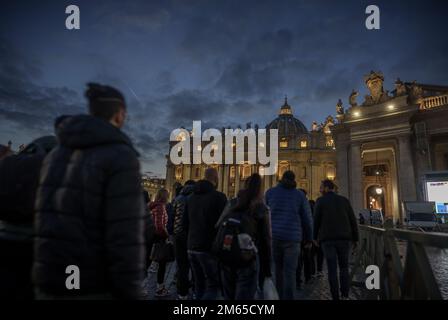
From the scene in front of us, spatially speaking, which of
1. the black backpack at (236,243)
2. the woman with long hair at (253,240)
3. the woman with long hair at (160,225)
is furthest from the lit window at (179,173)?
the black backpack at (236,243)

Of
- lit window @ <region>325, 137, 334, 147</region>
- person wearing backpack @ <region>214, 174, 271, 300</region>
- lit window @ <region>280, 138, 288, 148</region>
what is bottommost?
person wearing backpack @ <region>214, 174, 271, 300</region>

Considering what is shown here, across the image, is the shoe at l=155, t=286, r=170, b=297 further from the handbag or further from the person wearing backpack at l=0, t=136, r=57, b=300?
the person wearing backpack at l=0, t=136, r=57, b=300

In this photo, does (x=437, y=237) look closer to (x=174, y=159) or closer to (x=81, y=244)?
(x=81, y=244)

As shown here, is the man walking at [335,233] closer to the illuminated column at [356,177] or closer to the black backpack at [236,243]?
the black backpack at [236,243]

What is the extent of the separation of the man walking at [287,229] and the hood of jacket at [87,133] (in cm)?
321

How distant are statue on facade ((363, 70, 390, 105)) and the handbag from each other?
2209cm

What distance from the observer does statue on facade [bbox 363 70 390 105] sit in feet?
70.9

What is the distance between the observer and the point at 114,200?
171cm

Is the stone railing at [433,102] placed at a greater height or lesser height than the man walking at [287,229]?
greater

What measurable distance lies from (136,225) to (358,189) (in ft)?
74.4

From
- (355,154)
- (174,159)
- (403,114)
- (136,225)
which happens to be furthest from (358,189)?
(174,159)

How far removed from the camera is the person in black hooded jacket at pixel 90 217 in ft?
5.43

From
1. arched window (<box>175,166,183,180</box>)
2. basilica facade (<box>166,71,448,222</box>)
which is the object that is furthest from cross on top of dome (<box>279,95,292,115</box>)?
basilica facade (<box>166,71,448,222</box>)
